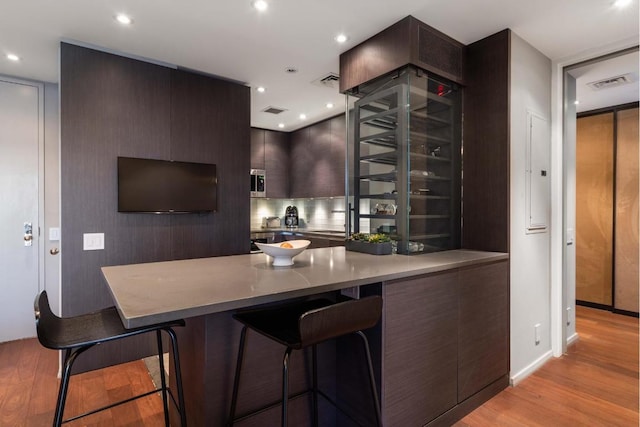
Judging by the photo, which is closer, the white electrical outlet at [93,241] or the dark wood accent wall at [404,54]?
the dark wood accent wall at [404,54]

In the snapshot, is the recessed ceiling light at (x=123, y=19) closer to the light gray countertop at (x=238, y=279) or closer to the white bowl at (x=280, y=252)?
the light gray countertop at (x=238, y=279)

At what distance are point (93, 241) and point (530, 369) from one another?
11.5 feet

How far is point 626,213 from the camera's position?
4055mm

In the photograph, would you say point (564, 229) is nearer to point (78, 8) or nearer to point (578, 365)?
point (578, 365)

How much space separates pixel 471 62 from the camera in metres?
2.70

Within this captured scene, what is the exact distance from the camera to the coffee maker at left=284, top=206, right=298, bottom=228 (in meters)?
5.76

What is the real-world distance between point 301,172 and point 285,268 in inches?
144

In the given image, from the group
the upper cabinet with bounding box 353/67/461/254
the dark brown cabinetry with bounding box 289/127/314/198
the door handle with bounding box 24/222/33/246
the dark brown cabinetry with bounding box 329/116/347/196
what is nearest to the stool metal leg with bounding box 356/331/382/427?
the upper cabinet with bounding box 353/67/461/254

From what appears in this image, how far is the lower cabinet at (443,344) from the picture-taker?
1.74 metres

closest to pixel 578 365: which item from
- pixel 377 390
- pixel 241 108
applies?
pixel 377 390

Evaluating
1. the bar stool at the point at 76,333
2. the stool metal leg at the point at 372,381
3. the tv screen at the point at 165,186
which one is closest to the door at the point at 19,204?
the tv screen at the point at 165,186

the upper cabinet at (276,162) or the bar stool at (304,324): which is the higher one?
the upper cabinet at (276,162)

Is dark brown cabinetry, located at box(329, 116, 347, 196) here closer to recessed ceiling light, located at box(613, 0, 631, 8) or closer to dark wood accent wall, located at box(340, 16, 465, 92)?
dark wood accent wall, located at box(340, 16, 465, 92)

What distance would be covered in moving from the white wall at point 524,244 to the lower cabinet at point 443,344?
184 millimetres
